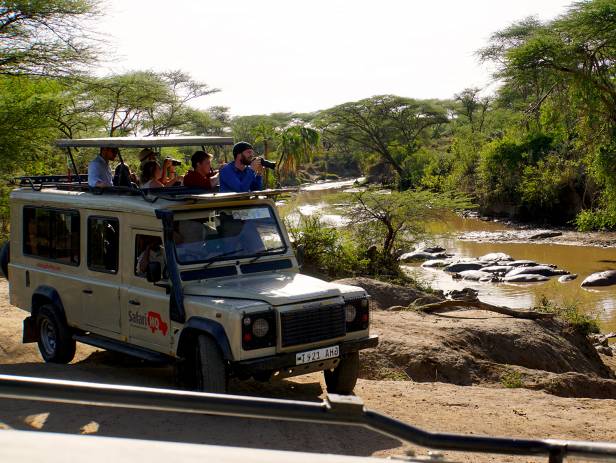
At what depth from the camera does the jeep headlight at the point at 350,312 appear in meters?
6.25

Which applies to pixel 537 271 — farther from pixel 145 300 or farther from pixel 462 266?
pixel 145 300

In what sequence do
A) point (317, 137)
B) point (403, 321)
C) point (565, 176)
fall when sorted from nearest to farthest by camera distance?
point (403, 321)
point (565, 176)
point (317, 137)

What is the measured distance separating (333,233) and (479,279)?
22.6ft

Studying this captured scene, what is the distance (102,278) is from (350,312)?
89.2 inches

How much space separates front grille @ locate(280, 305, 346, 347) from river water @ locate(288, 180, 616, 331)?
28.9ft

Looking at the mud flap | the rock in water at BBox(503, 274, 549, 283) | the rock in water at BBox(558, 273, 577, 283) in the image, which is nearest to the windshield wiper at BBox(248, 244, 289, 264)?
the mud flap

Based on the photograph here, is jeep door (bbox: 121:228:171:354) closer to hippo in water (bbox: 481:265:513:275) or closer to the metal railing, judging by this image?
the metal railing

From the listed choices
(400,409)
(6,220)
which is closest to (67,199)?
(400,409)

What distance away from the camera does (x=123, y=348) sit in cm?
684

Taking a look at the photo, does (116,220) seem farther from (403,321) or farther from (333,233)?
(333,233)

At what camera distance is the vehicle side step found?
21.1ft

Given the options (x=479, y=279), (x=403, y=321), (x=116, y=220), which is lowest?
(x=479, y=279)

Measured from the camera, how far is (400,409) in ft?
20.7

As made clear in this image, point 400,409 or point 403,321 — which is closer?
point 400,409
